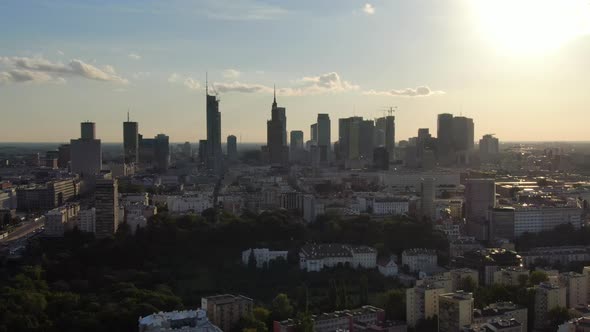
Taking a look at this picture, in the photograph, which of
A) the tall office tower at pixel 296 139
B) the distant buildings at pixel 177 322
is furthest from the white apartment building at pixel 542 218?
the tall office tower at pixel 296 139

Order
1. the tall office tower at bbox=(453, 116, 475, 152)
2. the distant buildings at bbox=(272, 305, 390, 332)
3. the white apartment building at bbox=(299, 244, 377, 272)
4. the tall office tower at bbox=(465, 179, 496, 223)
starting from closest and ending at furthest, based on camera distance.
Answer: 1. the distant buildings at bbox=(272, 305, 390, 332)
2. the white apartment building at bbox=(299, 244, 377, 272)
3. the tall office tower at bbox=(465, 179, 496, 223)
4. the tall office tower at bbox=(453, 116, 475, 152)

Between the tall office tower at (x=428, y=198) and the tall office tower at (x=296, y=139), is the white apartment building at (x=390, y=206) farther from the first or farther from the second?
the tall office tower at (x=296, y=139)

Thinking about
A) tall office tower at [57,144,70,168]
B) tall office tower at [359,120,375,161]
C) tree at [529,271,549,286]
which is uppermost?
tall office tower at [359,120,375,161]

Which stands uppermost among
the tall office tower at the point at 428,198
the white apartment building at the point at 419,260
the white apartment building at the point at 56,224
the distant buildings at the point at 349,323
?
the tall office tower at the point at 428,198

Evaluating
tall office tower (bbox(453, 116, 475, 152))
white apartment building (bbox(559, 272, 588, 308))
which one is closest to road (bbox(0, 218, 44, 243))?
white apartment building (bbox(559, 272, 588, 308))

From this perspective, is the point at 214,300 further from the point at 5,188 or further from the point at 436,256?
the point at 5,188

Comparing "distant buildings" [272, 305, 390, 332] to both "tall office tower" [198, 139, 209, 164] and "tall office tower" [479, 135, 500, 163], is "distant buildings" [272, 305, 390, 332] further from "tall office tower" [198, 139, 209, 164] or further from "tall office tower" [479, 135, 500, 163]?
"tall office tower" [479, 135, 500, 163]
